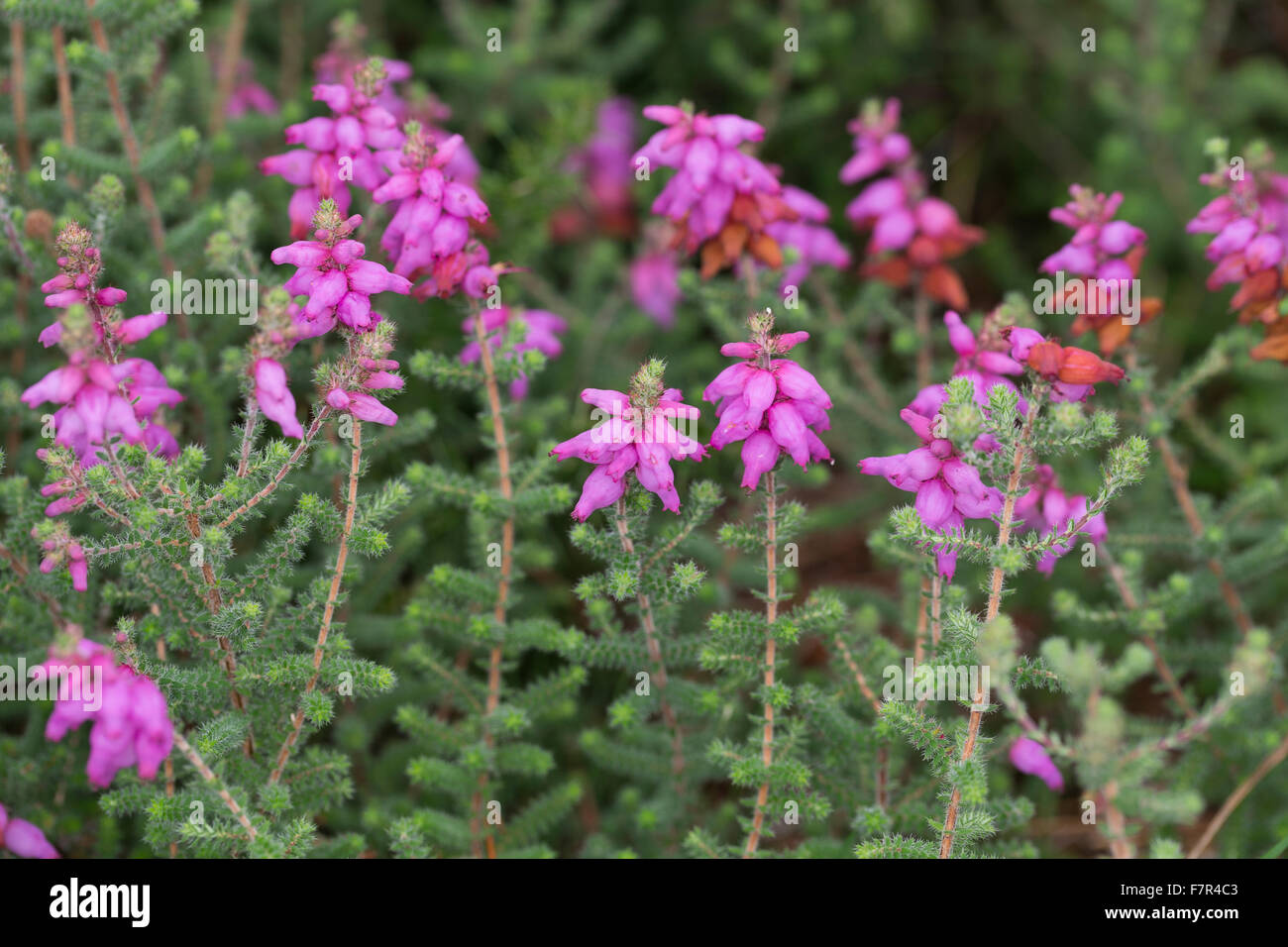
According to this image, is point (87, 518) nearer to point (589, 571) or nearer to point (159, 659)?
point (159, 659)

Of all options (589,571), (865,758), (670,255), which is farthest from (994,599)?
(670,255)

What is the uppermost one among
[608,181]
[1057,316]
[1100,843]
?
[608,181]

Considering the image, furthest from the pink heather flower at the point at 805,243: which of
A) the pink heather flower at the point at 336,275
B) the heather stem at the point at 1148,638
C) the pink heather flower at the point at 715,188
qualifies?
the pink heather flower at the point at 336,275

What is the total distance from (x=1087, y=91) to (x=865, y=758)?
14.3ft

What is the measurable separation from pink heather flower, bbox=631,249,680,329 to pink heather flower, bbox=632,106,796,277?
4.47ft

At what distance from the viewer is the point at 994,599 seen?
275cm

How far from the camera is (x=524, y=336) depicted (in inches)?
138

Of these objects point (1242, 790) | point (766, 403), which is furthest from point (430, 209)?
point (1242, 790)

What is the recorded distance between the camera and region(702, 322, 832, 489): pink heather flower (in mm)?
2746

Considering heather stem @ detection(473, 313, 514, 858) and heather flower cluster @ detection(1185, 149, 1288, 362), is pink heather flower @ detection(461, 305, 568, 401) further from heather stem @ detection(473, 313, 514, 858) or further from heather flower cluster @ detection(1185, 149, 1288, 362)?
heather flower cluster @ detection(1185, 149, 1288, 362)

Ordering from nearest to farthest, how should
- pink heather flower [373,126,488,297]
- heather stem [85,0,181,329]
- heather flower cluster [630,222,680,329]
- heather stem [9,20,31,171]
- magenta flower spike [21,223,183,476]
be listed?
magenta flower spike [21,223,183,476] < pink heather flower [373,126,488,297] < heather stem [85,0,181,329] < heather stem [9,20,31,171] < heather flower cluster [630,222,680,329]

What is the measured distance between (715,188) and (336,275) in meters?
1.27

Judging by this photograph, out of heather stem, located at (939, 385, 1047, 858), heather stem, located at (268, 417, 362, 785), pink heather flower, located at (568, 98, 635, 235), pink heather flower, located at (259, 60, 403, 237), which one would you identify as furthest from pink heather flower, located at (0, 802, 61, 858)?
pink heather flower, located at (568, 98, 635, 235)

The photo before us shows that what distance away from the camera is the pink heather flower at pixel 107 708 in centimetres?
234
